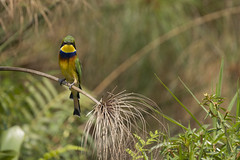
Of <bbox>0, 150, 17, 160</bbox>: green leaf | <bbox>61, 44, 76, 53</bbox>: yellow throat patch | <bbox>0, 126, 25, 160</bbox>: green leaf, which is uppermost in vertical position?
<bbox>0, 126, 25, 160</bbox>: green leaf

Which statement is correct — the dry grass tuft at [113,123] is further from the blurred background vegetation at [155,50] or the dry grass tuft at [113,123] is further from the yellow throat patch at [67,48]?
the blurred background vegetation at [155,50]

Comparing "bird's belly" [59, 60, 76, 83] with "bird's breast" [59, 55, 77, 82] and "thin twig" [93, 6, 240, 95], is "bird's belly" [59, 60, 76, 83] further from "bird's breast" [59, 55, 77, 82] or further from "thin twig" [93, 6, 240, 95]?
"thin twig" [93, 6, 240, 95]

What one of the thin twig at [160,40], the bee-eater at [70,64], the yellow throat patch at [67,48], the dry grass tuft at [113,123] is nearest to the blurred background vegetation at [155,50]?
the thin twig at [160,40]

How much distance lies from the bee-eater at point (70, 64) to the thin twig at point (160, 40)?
2050 mm

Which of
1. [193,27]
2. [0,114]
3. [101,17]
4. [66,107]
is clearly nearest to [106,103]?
[0,114]

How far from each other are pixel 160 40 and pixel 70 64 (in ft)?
8.12

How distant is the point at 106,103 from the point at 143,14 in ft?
9.19

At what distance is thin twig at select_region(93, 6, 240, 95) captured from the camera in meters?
3.83

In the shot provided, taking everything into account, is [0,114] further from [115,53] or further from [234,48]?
[234,48]

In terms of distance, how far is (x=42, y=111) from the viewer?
3332 mm

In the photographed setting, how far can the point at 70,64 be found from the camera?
5.32 feet

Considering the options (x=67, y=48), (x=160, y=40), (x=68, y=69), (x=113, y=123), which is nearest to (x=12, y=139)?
(x=68, y=69)

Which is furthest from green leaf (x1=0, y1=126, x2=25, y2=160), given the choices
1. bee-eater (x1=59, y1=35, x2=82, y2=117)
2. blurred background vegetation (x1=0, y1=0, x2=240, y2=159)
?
blurred background vegetation (x1=0, y1=0, x2=240, y2=159)

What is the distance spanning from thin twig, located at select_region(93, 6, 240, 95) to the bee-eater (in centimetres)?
205
